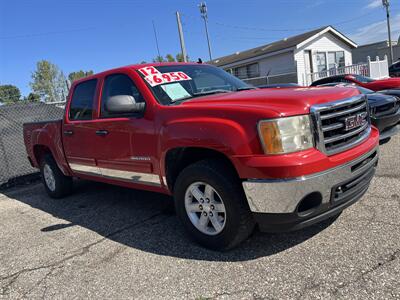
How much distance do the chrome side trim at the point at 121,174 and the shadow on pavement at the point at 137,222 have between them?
59 cm

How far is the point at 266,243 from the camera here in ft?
11.2

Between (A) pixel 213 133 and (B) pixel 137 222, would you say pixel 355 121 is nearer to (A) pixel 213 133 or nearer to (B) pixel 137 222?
(A) pixel 213 133

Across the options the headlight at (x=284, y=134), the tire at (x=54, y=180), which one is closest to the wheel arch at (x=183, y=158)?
the headlight at (x=284, y=134)

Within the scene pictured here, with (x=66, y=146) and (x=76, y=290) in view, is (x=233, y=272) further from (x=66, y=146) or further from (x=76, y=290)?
(x=66, y=146)

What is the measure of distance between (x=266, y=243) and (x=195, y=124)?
1334 mm

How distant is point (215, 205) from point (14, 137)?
6632 mm

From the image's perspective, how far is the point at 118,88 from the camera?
433 cm

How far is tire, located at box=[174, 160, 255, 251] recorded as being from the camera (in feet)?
10.0

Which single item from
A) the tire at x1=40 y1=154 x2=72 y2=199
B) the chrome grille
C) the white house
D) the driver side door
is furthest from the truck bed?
the white house

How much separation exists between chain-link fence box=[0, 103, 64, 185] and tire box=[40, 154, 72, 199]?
2.06 m

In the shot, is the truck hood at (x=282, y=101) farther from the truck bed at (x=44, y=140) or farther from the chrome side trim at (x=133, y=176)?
the truck bed at (x=44, y=140)

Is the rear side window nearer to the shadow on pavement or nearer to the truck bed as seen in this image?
the truck bed

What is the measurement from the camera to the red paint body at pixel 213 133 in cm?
279

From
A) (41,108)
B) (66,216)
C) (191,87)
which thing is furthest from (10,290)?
(41,108)
